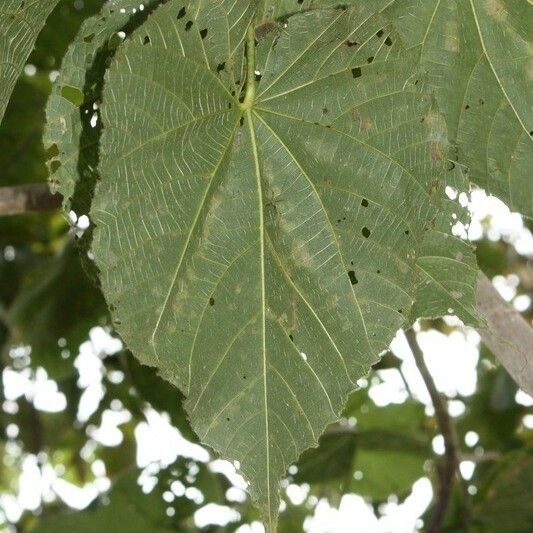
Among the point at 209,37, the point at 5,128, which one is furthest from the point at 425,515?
the point at 209,37

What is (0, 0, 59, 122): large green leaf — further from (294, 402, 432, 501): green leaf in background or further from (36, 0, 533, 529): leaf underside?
(294, 402, 432, 501): green leaf in background

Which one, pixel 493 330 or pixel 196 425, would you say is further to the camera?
pixel 493 330

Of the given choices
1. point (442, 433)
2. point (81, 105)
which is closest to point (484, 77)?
point (81, 105)

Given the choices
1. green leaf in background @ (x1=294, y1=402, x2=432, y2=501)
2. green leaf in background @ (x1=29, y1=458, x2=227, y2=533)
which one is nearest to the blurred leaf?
green leaf in background @ (x1=29, y1=458, x2=227, y2=533)

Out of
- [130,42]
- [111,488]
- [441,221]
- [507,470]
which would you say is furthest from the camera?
[111,488]

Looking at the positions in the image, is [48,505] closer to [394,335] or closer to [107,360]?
[107,360]

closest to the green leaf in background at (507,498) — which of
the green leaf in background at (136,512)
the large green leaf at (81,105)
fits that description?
the green leaf in background at (136,512)

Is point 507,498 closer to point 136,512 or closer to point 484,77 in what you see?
point 136,512

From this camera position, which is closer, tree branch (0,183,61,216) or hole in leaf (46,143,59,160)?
hole in leaf (46,143,59,160)
